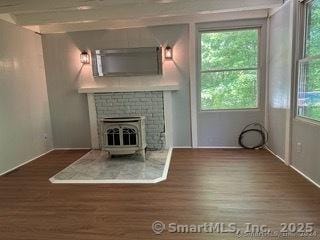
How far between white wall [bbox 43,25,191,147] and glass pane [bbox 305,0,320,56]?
1971mm

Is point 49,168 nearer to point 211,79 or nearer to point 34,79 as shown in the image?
point 34,79

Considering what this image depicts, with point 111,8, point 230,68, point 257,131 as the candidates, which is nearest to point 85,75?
point 111,8

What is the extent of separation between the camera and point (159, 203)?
2.52 metres

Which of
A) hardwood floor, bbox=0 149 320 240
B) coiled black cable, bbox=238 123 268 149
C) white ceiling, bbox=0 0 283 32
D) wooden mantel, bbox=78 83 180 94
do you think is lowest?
hardwood floor, bbox=0 149 320 240

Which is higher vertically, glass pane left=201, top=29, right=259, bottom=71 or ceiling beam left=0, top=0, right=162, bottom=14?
ceiling beam left=0, top=0, right=162, bottom=14

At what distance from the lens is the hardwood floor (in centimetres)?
210

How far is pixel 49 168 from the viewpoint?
3781 mm

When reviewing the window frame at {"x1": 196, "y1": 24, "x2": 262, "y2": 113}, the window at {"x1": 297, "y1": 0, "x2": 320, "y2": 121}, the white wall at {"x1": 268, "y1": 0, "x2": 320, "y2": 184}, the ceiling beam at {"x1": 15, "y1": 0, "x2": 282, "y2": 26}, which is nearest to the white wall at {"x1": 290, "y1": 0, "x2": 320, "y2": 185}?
the white wall at {"x1": 268, "y1": 0, "x2": 320, "y2": 184}

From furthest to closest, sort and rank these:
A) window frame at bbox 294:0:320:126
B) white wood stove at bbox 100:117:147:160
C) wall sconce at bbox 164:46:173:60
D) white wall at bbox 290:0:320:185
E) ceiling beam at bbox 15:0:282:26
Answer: wall sconce at bbox 164:46:173:60 < white wood stove at bbox 100:117:147:160 < ceiling beam at bbox 15:0:282:26 < window frame at bbox 294:0:320:126 < white wall at bbox 290:0:320:185

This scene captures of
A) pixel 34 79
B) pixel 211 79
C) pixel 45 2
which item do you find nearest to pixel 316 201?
pixel 211 79

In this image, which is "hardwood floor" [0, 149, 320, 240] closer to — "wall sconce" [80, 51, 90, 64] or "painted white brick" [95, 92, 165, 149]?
"painted white brick" [95, 92, 165, 149]

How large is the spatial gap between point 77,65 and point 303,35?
383cm

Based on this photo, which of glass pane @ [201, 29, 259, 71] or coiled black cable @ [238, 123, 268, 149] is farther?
coiled black cable @ [238, 123, 268, 149]

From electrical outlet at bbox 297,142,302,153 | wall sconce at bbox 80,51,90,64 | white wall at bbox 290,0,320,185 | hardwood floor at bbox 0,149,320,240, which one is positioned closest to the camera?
hardwood floor at bbox 0,149,320,240
